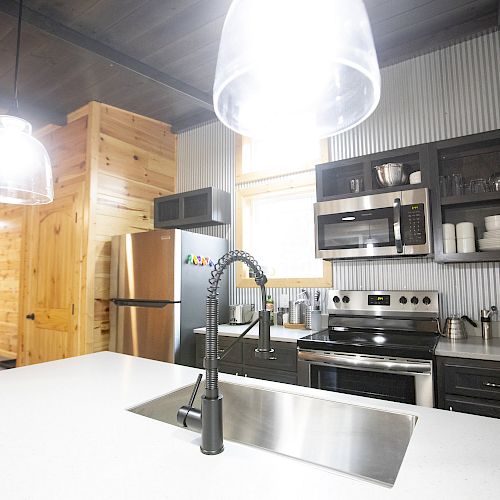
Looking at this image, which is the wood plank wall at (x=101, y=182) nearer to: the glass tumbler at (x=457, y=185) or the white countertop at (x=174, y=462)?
the white countertop at (x=174, y=462)

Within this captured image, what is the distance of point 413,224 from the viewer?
7.91 feet

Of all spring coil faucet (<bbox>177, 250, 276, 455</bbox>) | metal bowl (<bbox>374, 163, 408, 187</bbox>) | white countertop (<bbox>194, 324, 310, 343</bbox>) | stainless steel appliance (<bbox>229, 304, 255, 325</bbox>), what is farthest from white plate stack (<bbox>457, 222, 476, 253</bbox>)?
spring coil faucet (<bbox>177, 250, 276, 455</bbox>)

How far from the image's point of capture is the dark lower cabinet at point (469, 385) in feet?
5.98

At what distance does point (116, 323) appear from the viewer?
3.28 m

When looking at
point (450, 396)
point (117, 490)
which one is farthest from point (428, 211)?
point (117, 490)

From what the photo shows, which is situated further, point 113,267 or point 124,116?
point 124,116

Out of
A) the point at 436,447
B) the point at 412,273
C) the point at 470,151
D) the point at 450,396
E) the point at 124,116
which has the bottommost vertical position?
the point at 450,396

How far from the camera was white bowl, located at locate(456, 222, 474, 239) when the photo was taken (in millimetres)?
2299

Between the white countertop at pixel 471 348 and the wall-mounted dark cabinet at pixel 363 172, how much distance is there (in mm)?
1005

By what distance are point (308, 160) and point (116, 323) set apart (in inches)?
87.3

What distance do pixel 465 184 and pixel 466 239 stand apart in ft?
1.36

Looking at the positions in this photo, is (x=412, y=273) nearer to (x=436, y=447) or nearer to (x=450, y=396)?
(x=450, y=396)

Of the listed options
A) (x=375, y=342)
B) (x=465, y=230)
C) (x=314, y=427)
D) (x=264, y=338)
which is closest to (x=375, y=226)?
(x=465, y=230)

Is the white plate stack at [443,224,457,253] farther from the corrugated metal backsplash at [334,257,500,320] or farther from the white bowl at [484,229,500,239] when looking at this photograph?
the corrugated metal backsplash at [334,257,500,320]
